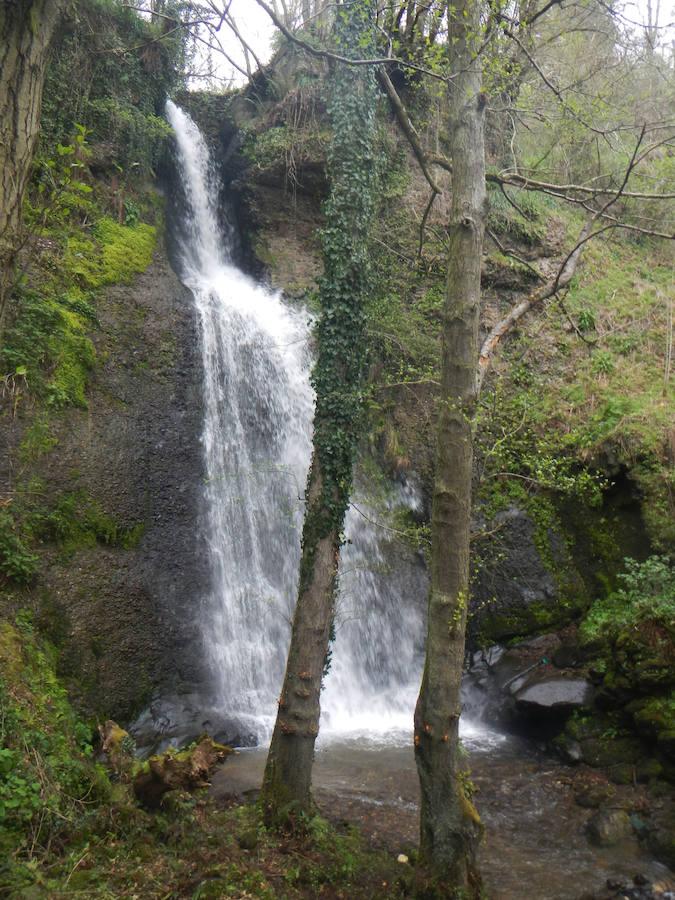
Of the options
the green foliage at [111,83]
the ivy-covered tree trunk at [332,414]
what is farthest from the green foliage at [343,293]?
the green foliage at [111,83]

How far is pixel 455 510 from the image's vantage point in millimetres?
4363

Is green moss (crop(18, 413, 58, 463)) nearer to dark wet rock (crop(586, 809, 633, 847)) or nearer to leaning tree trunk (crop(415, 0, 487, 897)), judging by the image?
leaning tree trunk (crop(415, 0, 487, 897))

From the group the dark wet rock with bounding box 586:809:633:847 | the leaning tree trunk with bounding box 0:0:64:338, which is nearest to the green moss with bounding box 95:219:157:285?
the leaning tree trunk with bounding box 0:0:64:338

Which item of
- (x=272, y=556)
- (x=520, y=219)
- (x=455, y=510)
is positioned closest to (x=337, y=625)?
(x=272, y=556)

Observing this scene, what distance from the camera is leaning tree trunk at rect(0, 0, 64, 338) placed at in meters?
2.14

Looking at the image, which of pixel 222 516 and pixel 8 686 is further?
pixel 222 516

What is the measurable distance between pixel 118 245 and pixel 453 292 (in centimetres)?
741

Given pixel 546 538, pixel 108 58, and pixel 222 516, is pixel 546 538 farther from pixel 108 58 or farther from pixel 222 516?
pixel 108 58

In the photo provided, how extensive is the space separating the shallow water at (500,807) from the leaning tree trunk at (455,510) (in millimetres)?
1093

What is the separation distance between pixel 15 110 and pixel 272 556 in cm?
745

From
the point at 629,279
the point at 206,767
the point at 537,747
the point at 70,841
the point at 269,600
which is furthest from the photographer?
the point at 629,279

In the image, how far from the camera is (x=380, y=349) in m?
11.1

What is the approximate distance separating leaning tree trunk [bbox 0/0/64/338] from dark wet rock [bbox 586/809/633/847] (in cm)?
610

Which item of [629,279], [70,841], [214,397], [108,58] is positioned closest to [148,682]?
[70,841]
